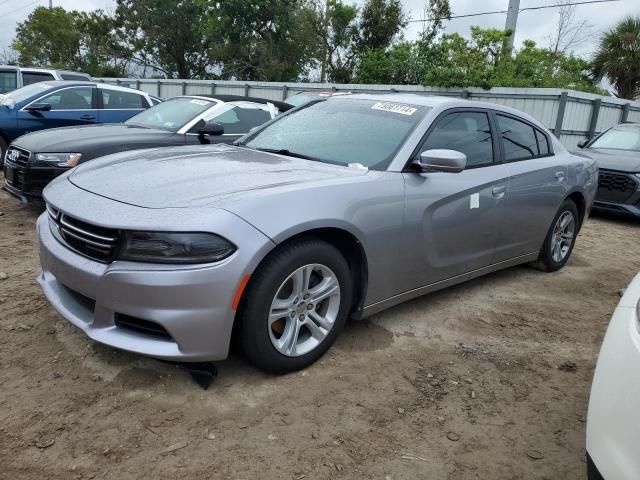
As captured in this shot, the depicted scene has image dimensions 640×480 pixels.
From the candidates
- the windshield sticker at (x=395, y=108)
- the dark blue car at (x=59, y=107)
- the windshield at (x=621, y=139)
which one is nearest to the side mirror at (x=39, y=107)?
the dark blue car at (x=59, y=107)

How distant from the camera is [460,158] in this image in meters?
3.17

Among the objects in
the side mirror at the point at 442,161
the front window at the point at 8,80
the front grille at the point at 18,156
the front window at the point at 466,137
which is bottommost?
the front grille at the point at 18,156

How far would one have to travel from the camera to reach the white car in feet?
5.08

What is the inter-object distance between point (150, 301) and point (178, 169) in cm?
96

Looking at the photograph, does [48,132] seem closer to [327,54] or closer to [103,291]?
[103,291]

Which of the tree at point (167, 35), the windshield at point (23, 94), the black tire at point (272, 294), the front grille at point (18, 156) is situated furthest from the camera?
the tree at point (167, 35)

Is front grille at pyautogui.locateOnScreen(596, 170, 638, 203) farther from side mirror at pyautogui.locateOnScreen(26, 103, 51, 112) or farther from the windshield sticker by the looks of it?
side mirror at pyautogui.locateOnScreen(26, 103, 51, 112)

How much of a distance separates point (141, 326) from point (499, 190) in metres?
2.71

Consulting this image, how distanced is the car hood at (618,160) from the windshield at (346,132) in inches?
224

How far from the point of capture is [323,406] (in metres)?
2.60

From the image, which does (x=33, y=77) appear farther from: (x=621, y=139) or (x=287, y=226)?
(x=621, y=139)

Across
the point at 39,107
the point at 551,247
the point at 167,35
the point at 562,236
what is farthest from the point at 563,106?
the point at 167,35

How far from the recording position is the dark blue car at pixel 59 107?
7746 millimetres

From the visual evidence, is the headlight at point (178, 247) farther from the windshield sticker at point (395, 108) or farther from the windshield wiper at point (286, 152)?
the windshield sticker at point (395, 108)
